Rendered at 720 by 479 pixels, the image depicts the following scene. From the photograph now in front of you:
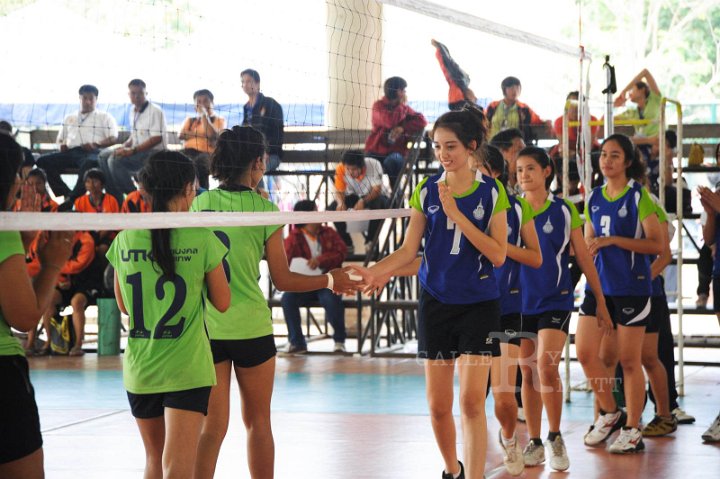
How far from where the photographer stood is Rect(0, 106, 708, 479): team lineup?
13.2 ft

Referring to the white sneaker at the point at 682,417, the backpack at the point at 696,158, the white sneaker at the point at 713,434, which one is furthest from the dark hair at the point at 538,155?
the backpack at the point at 696,158

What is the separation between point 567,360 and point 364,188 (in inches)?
149

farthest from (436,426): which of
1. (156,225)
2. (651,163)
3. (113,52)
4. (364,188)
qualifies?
(113,52)

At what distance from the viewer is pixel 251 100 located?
36.3 feet

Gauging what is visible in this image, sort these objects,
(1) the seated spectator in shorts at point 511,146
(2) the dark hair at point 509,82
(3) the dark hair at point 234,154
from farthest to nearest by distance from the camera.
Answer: (2) the dark hair at point 509,82 < (1) the seated spectator in shorts at point 511,146 < (3) the dark hair at point 234,154

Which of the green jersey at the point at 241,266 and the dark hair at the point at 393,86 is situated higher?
the dark hair at the point at 393,86

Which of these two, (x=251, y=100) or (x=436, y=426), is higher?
(x=251, y=100)

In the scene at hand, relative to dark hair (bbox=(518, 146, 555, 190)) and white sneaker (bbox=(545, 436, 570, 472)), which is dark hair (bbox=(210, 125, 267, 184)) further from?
white sneaker (bbox=(545, 436, 570, 472))

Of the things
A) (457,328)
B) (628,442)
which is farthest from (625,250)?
(457,328)

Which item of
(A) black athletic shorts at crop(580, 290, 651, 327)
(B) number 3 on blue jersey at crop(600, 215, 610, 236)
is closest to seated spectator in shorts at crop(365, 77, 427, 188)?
(B) number 3 on blue jersey at crop(600, 215, 610, 236)

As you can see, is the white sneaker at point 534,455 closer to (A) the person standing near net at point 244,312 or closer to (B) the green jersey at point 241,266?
(A) the person standing near net at point 244,312

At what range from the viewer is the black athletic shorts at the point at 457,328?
4887 millimetres

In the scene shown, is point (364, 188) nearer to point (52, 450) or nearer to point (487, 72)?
point (52, 450)

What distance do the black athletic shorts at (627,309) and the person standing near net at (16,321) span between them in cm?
399
